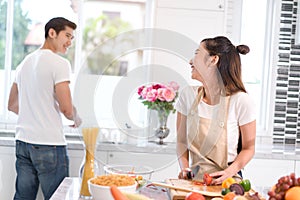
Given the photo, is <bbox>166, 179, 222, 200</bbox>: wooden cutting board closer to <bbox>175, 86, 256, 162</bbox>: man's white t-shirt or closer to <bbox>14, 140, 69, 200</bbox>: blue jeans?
<bbox>175, 86, 256, 162</bbox>: man's white t-shirt

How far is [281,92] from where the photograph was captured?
3.87m

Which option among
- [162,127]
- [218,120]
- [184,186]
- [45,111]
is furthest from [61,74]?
[184,186]

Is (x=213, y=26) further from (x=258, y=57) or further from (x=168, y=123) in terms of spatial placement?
(x=168, y=123)

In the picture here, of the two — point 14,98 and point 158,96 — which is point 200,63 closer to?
point 158,96

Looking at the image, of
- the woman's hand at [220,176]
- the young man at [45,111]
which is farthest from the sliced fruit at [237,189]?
the young man at [45,111]

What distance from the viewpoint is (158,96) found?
130 inches

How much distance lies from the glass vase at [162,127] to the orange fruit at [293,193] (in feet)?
5.47

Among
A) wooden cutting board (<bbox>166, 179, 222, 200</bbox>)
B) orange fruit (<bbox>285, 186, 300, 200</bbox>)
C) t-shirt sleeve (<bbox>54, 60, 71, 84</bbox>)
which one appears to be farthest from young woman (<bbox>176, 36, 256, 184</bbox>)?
t-shirt sleeve (<bbox>54, 60, 71, 84</bbox>)

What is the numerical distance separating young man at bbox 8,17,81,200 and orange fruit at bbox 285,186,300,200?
1.77m

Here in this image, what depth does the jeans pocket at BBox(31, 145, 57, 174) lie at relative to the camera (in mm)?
3096

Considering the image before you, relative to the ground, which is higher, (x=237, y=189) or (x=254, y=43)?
(x=254, y=43)

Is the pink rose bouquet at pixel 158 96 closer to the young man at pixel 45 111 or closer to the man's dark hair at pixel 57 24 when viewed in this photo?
the young man at pixel 45 111

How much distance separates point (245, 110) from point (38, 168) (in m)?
1.50

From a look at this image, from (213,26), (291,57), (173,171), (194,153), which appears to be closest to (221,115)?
(194,153)
